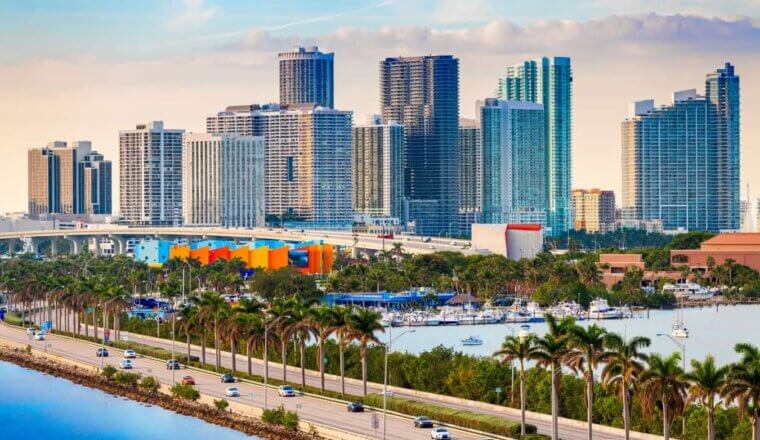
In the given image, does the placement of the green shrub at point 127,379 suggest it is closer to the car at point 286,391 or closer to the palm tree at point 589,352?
the car at point 286,391

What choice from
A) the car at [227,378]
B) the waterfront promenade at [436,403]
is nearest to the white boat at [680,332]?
the waterfront promenade at [436,403]

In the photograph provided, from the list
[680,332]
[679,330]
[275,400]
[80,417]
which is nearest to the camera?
[275,400]

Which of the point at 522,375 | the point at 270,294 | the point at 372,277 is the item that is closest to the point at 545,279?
the point at 372,277

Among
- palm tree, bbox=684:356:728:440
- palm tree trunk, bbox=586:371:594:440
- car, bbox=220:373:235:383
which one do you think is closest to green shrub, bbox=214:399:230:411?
car, bbox=220:373:235:383

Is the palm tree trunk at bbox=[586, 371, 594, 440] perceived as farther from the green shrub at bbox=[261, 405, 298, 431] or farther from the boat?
the boat

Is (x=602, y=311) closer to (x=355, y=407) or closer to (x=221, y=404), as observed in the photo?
(x=221, y=404)

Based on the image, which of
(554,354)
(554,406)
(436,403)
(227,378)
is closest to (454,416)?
(554,354)
